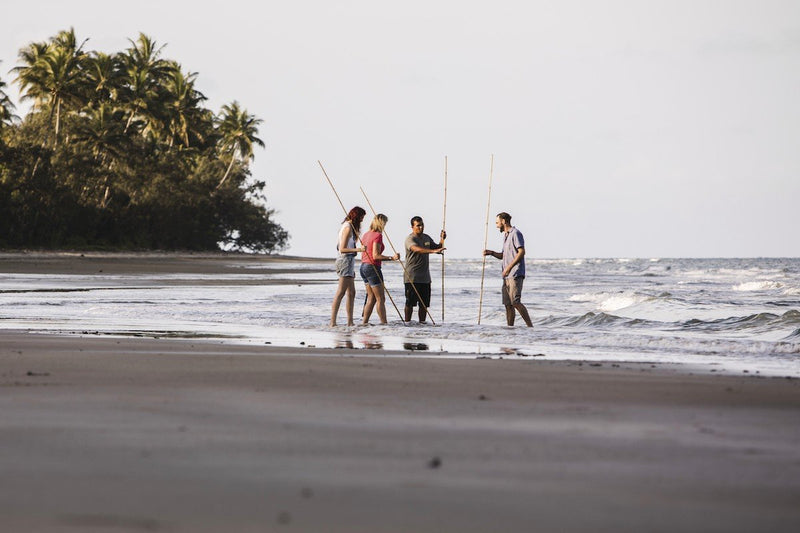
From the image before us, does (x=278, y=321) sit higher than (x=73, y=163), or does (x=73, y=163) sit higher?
(x=73, y=163)

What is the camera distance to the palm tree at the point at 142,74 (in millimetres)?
60906

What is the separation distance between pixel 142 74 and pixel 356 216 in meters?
53.2

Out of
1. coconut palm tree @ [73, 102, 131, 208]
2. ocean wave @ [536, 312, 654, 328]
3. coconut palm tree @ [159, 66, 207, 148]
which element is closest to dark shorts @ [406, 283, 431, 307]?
ocean wave @ [536, 312, 654, 328]

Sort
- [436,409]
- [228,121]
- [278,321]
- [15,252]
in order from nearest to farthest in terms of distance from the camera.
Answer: [436,409] < [278,321] < [15,252] < [228,121]

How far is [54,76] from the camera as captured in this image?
5419cm

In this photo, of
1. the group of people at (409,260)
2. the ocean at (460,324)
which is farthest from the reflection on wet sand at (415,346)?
the group of people at (409,260)

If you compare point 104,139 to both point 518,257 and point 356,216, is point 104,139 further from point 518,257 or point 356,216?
point 518,257

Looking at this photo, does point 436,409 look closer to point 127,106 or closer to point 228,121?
point 127,106

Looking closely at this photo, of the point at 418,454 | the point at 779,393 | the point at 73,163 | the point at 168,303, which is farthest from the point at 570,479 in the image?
the point at 73,163

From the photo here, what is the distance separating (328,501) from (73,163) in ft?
174

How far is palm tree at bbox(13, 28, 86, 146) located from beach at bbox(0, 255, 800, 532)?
51.3 meters

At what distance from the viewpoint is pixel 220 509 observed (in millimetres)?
2984

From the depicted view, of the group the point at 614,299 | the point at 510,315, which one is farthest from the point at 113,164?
the point at 510,315

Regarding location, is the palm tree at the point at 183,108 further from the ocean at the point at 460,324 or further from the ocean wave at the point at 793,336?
the ocean wave at the point at 793,336
